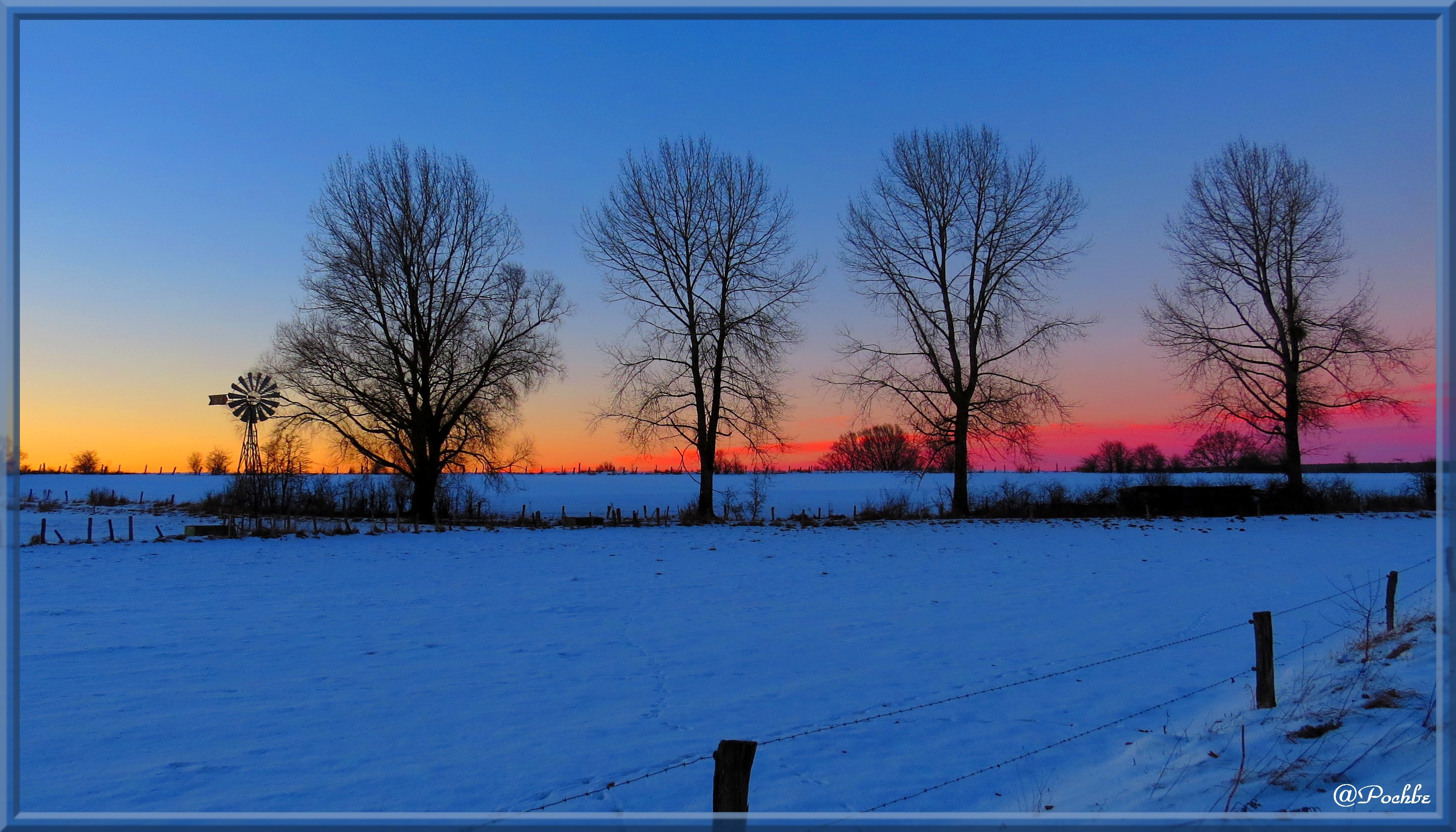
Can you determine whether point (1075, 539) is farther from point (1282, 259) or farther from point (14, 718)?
point (14, 718)

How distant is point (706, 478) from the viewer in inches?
1221

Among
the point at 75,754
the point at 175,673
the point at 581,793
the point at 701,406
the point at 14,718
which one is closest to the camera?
the point at 14,718

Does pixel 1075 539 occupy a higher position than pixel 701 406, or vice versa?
pixel 701 406

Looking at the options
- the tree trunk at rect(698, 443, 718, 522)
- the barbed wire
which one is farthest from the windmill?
the barbed wire

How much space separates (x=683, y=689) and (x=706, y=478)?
74.2 feet

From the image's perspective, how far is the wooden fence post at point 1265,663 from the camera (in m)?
6.94

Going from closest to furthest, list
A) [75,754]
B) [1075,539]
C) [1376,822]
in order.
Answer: [1376,822]
[75,754]
[1075,539]

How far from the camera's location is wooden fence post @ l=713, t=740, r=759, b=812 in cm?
363

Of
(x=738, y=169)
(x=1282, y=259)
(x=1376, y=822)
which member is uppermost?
(x=738, y=169)

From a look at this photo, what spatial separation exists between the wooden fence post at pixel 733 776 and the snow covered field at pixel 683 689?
7.04ft

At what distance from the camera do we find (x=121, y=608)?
1261cm

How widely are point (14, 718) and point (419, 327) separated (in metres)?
28.7

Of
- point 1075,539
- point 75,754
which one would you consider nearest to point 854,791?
point 75,754

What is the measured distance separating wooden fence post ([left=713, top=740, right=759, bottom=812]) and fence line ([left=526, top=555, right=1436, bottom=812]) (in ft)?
5.99
